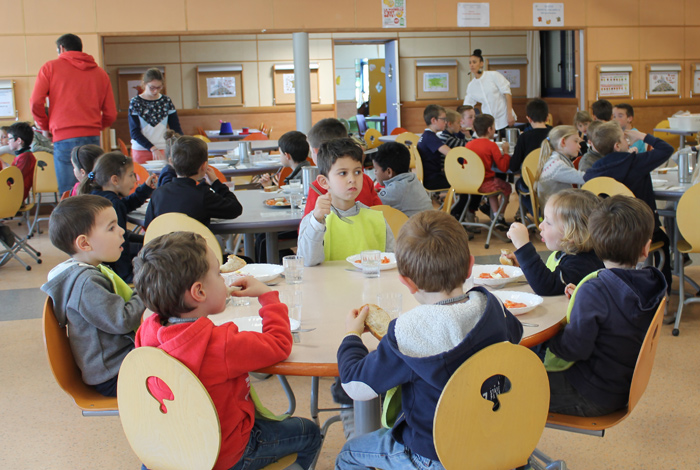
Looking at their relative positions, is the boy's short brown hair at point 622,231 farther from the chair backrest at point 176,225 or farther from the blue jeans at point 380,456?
the chair backrest at point 176,225

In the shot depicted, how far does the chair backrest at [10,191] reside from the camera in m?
5.33

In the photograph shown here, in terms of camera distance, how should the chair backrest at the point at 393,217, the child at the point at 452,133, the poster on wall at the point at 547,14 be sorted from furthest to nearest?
the poster on wall at the point at 547,14 < the child at the point at 452,133 < the chair backrest at the point at 393,217

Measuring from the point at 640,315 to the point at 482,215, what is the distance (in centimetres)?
574

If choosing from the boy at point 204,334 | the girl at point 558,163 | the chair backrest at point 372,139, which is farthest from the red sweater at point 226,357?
the chair backrest at point 372,139

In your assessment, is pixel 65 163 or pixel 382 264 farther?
pixel 65 163

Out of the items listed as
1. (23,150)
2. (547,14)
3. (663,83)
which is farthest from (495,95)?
(23,150)

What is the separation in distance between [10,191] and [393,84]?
7.68 meters

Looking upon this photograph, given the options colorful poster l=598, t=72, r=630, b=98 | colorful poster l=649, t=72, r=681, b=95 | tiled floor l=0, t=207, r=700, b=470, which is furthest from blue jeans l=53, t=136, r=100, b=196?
colorful poster l=649, t=72, r=681, b=95

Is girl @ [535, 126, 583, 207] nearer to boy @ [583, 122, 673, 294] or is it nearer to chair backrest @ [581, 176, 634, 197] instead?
boy @ [583, 122, 673, 294]

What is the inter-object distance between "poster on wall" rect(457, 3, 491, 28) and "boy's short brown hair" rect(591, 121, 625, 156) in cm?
530

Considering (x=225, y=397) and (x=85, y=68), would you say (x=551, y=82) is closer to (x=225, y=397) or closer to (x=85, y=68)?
(x=85, y=68)

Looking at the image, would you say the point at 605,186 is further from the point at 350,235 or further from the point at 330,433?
the point at 330,433

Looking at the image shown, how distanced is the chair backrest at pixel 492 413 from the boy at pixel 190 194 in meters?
2.31

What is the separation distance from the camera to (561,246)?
239cm
